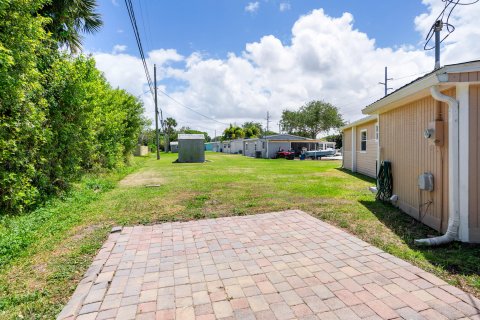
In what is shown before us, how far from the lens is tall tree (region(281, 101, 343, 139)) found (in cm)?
4847

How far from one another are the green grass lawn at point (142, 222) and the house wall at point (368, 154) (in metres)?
3.10

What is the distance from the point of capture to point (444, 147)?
429cm

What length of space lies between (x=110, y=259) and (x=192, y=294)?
1.46 m

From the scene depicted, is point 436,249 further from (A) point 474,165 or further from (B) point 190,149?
(B) point 190,149

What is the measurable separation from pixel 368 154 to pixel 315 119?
38233 millimetres

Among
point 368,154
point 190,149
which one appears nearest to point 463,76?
point 368,154

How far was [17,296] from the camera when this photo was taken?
8.97 feet

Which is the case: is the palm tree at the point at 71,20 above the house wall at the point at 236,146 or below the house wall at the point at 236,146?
above

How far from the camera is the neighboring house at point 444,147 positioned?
3826 mm

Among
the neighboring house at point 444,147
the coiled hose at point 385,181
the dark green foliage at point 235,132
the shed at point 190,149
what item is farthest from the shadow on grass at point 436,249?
the dark green foliage at point 235,132

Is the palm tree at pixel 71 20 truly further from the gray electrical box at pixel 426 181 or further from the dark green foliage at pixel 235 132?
the dark green foliage at pixel 235 132

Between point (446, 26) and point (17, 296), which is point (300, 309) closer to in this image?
point (17, 296)

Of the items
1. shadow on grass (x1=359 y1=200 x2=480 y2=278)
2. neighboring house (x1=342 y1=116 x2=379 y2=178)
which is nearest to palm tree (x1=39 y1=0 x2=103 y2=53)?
shadow on grass (x1=359 y1=200 x2=480 y2=278)

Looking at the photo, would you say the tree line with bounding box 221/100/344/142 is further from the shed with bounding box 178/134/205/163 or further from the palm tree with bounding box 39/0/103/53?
the palm tree with bounding box 39/0/103/53
